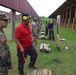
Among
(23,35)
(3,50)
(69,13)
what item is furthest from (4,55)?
(69,13)

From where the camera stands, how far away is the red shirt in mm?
6609

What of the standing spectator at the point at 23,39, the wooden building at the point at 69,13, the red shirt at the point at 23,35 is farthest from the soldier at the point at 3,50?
the wooden building at the point at 69,13

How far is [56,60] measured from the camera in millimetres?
9562

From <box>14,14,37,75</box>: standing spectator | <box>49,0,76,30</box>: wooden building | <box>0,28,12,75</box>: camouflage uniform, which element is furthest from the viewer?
<box>49,0,76,30</box>: wooden building

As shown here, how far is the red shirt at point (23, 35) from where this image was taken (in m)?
6.61

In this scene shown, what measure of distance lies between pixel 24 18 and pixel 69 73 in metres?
2.26

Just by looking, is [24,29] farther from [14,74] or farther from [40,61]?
[40,61]

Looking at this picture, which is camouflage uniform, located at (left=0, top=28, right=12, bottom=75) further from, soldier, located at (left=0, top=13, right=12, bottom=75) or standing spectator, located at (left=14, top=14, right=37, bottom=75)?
standing spectator, located at (left=14, top=14, right=37, bottom=75)

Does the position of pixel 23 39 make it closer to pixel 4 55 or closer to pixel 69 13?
pixel 4 55

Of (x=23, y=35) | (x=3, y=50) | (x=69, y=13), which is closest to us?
(x=3, y=50)

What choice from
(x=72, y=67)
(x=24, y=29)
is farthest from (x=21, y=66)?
(x=72, y=67)

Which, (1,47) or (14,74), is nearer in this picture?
(1,47)

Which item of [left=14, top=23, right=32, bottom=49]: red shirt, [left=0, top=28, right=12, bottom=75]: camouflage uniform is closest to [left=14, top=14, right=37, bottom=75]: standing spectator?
[left=14, top=23, right=32, bottom=49]: red shirt

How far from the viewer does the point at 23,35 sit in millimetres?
6742
